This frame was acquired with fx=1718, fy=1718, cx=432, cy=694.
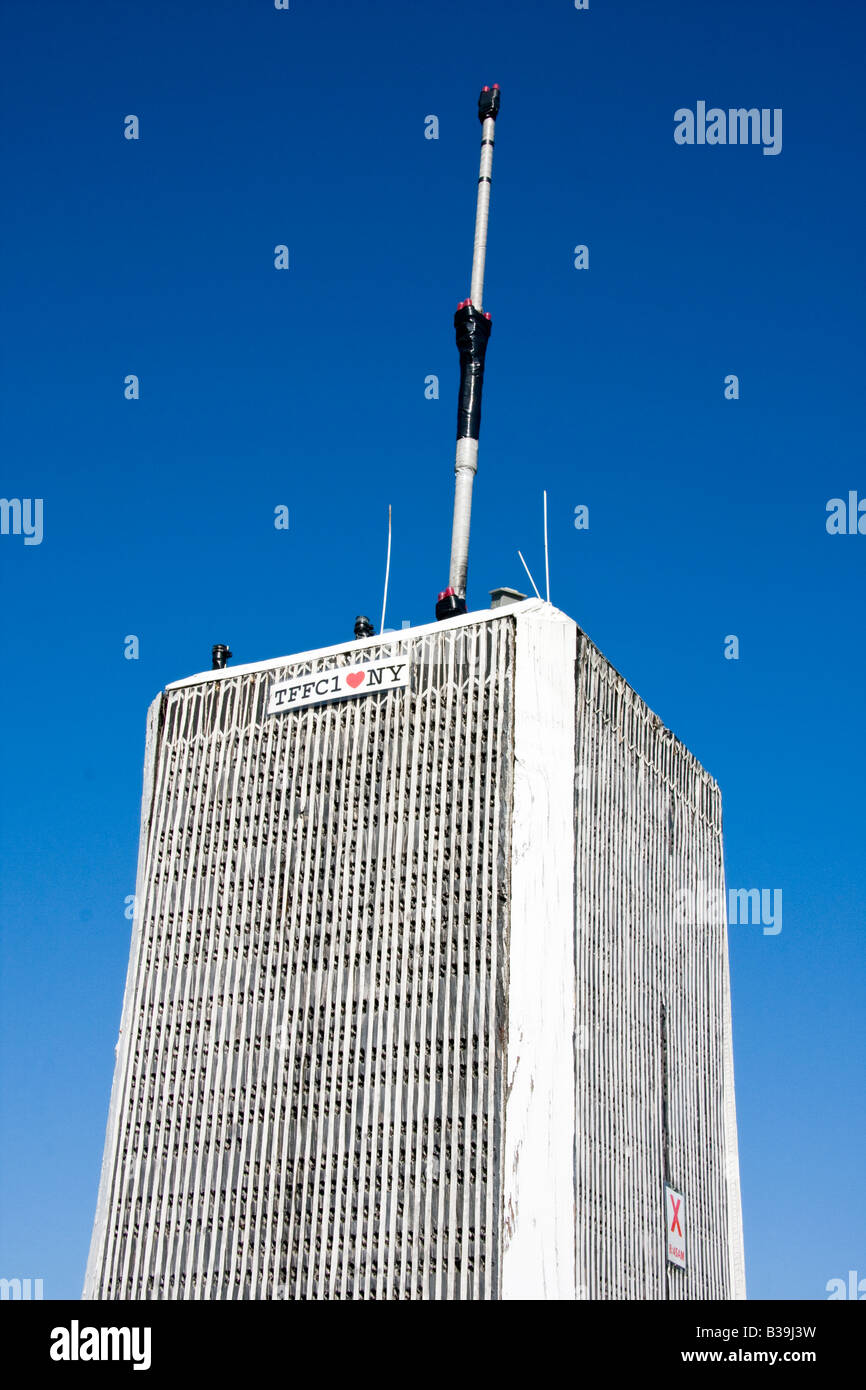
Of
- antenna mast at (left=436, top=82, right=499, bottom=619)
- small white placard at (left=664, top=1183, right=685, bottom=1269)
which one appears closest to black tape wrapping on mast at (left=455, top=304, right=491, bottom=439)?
antenna mast at (left=436, top=82, right=499, bottom=619)

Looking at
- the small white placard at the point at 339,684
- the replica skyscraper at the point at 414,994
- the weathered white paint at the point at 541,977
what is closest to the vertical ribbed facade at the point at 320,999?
the replica skyscraper at the point at 414,994

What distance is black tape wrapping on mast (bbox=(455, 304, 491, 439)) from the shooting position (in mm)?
182000

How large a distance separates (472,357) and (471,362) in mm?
533

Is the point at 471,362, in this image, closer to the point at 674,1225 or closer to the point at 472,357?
the point at 472,357

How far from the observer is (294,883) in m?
150

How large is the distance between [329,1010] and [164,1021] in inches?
735

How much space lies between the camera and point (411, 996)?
136 meters

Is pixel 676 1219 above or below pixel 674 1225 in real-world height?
above

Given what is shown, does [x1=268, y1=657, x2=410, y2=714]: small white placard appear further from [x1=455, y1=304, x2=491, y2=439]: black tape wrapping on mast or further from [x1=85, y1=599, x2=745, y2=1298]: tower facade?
[x1=455, y1=304, x2=491, y2=439]: black tape wrapping on mast

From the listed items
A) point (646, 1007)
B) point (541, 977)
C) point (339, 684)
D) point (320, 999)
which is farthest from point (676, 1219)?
point (339, 684)

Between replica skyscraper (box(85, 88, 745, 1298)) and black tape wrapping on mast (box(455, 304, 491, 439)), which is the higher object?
black tape wrapping on mast (box(455, 304, 491, 439))

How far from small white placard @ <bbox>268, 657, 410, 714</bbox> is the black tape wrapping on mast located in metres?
39.1
